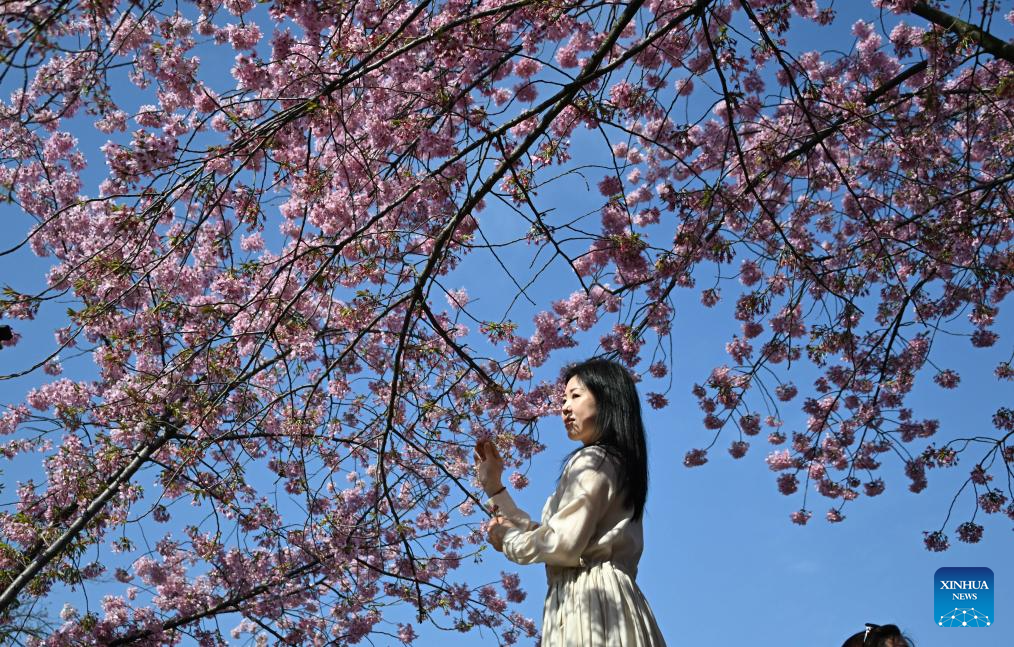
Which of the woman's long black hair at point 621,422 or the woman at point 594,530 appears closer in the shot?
the woman at point 594,530

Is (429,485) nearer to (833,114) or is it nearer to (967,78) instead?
(833,114)

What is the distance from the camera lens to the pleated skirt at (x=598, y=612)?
8.02 feet

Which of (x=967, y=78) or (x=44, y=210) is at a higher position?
(x=967, y=78)

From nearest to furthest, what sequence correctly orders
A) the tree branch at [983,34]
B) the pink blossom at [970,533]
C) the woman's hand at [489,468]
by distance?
1. the woman's hand at [489,468]
2. the tree branch at [983,34]
3. the pink blossom at [970,533]

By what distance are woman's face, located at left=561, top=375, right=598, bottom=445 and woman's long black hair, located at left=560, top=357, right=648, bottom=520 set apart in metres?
0.02

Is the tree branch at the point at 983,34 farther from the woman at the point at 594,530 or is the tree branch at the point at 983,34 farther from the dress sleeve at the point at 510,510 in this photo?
the dress sleeve at the point at 510,510

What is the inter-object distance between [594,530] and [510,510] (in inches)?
11.4

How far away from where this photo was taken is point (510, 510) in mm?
2756

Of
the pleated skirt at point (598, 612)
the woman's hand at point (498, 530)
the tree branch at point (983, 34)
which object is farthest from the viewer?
the tree branch at point (983, 34)

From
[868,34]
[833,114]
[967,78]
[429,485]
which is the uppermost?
[868,34]

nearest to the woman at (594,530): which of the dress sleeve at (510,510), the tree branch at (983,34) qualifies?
the dress sleeve at (510,510)

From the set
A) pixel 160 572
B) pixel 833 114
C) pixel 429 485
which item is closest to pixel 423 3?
pixel 429 485

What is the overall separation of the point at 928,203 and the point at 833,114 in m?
1.28

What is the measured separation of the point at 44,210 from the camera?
6.60 meters
